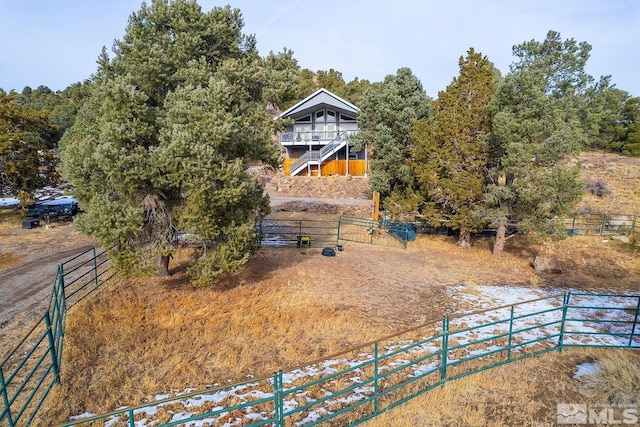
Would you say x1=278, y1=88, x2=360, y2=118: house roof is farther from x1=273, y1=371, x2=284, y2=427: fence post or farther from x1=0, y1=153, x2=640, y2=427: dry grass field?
x1=273, y1=371, x2=284, y2=427: fence post

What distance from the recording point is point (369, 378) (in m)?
8.19

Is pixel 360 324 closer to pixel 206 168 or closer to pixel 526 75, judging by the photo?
pixel 206 168

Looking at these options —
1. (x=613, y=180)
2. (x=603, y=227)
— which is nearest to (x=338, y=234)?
(x=603, y=227)

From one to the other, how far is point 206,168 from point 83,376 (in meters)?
5.72

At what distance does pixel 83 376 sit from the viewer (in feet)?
26.9

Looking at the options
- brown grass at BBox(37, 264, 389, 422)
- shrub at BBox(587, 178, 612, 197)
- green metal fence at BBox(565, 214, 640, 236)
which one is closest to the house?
green metal fence at BBox(565, 214, 640, 236)

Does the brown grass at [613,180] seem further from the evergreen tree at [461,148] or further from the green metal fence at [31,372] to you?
the green metal fence at [31,372]

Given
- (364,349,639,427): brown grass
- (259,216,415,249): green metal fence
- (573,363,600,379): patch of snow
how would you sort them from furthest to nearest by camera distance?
(259,216,415,249): green metal fence, (573,363,600,379): patch of snow, (364,349,639,427): brown grass

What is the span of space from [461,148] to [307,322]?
40.2ft

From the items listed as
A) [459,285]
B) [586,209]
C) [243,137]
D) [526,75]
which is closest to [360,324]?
[459,285]

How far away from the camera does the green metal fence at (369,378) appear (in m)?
6.57

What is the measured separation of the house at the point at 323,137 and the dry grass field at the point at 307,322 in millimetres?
18800

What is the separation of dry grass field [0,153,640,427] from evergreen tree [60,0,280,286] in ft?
5.98

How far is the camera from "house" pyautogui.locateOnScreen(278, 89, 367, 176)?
123 feet
